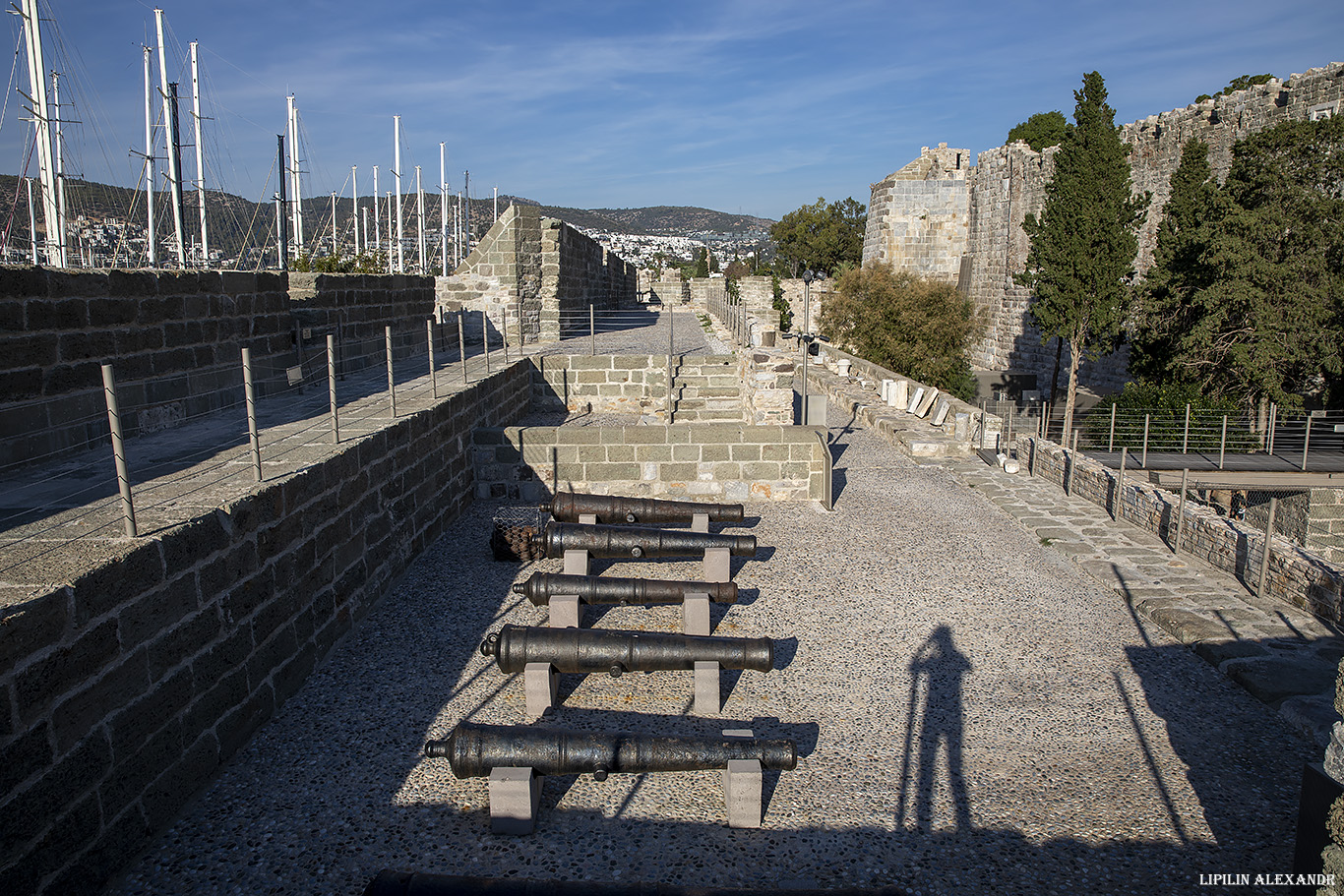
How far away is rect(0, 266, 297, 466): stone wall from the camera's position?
18.5 feet

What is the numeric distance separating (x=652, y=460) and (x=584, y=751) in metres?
5.70

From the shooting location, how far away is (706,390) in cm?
1455

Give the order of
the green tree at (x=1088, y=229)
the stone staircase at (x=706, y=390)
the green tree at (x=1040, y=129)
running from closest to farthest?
the stone staircase at (x=706, y=390), the green tree at (x=1088, y=229), the green tree at (x=1040, y=129)

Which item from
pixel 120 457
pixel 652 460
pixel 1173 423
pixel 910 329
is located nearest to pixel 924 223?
pixel 910 329

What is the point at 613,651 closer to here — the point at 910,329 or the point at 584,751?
the point at 584,751

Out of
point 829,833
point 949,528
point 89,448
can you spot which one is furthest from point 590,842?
point 949,528

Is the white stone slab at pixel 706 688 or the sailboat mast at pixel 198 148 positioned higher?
the sailboat mast at pixel 198 148

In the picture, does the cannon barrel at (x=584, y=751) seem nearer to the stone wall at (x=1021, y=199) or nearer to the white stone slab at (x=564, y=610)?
the white stone slab at (x=564, y=610)

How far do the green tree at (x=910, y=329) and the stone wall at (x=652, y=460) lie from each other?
1702 cm

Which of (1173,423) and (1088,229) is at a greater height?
(1088,229)

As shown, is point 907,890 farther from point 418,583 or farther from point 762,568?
point 418,583

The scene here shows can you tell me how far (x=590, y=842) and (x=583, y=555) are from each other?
324 cm

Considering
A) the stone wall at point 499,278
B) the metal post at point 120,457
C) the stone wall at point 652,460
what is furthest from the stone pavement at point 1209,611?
the stone wall at point 499,278

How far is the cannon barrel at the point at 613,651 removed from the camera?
5035mm
